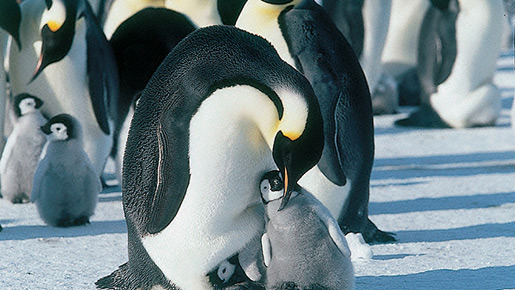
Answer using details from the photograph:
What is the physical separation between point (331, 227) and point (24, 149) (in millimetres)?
2415

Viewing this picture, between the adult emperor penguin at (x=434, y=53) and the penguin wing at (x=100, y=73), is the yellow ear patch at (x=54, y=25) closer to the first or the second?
the penguin wing at (x=100, y=73)

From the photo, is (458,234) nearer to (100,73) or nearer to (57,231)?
(57,231)

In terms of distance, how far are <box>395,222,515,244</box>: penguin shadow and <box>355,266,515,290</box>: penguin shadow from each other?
56 cm

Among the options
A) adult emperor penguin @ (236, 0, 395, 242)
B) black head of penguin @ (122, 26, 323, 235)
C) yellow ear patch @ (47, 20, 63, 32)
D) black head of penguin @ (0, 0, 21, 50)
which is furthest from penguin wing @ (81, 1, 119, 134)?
black head of penguin @ (122, 26, 323, 235)

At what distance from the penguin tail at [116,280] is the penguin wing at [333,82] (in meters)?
0.90

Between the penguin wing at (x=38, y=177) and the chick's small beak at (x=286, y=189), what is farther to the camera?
the penguin wing at (x=38, y=177)

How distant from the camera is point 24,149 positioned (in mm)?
4508

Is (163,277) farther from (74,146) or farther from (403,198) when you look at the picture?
(403,198)

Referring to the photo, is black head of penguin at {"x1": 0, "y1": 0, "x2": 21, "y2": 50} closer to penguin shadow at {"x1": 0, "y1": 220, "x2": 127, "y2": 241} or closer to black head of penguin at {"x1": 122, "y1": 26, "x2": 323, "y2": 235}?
penguin shadow at {"x1": 0, "y1": 220, "x2": 127, "y2": 241}

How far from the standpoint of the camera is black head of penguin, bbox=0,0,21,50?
4.62 meters

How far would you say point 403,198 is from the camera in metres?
4.79

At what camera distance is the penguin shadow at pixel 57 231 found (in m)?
3.86

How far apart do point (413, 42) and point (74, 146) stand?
19.9 ft

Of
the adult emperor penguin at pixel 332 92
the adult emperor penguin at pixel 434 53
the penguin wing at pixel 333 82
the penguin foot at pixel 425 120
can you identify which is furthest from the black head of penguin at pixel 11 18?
the penguin foot at pixel 425 120
